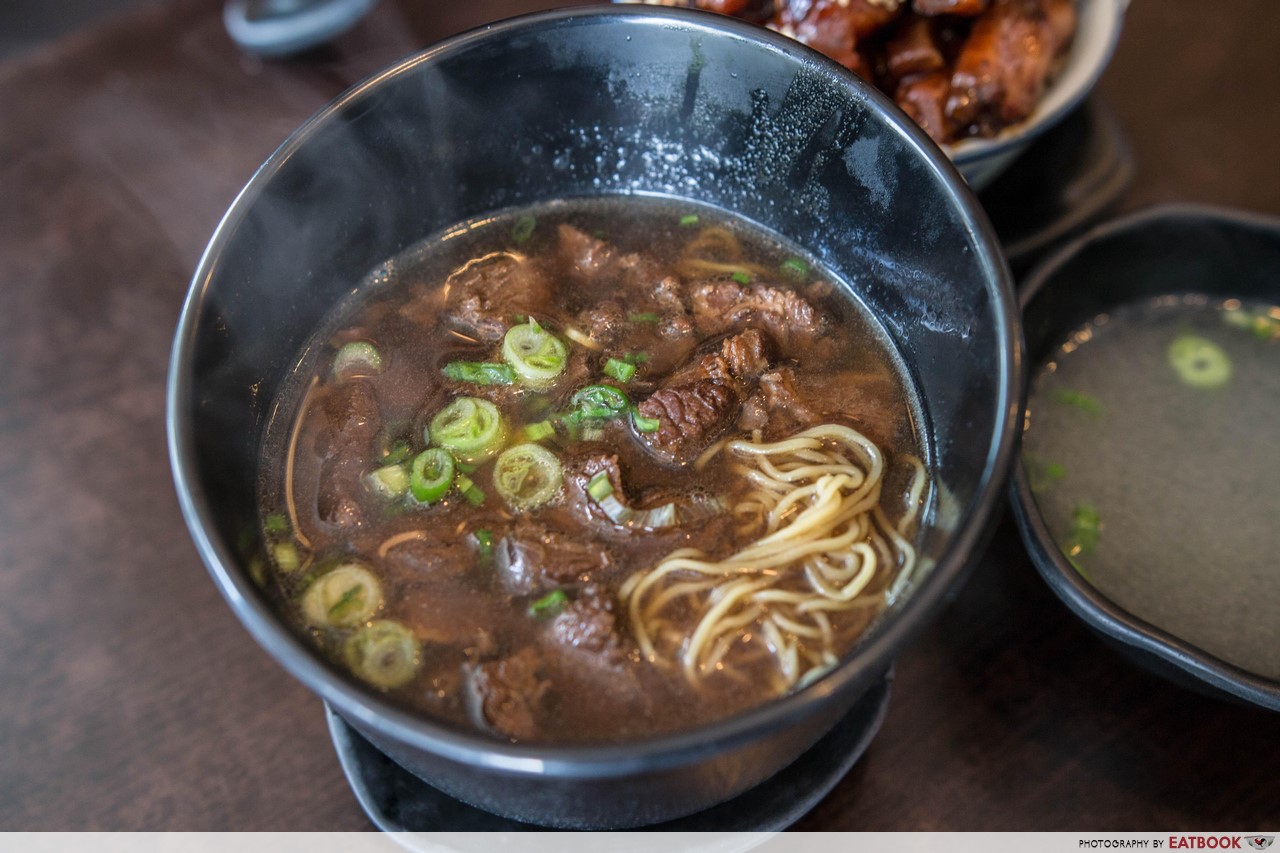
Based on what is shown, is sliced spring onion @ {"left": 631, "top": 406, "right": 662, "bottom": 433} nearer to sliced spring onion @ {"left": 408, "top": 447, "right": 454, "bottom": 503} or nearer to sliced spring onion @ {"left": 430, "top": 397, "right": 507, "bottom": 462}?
sliced spring onion @ {"left": 430, "top": 397, "right": 507, "bottom": 462}

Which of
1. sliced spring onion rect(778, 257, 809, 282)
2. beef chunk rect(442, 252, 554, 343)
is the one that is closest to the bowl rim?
sliced spring onion rect(778, 257, 809, 282)

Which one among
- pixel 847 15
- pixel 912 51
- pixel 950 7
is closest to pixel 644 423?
pixel 847 15

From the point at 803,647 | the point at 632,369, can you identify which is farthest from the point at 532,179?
the point at 803,647

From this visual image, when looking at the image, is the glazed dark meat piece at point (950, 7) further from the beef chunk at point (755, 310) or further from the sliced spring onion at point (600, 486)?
the sliced spring onion at point (600, 486)

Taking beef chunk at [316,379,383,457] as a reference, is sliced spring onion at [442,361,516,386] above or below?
above

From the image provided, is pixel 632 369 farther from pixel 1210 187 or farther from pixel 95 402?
pixel 1210 187

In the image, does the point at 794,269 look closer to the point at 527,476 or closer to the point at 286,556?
the point at 527,476

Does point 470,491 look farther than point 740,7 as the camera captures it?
No
